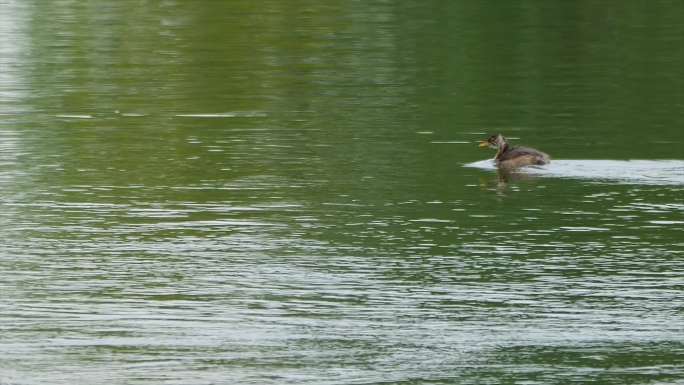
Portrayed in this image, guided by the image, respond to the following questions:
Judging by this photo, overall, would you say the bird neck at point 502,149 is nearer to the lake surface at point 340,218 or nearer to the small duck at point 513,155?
the small duck at point 513,155

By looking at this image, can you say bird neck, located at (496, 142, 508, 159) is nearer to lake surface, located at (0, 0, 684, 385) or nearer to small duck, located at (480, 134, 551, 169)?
small duck, located at (480, 134, 551, 169)

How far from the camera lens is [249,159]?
26.0 m

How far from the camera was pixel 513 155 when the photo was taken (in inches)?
987

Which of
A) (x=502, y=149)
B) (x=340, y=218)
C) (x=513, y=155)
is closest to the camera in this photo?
(x=340, y=218)

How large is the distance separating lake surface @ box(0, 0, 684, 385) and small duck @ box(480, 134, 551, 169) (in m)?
0.36

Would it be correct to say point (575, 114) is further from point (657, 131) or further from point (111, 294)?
point (111, 294)

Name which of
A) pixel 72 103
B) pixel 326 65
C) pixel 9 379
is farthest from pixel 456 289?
pixel 326 65

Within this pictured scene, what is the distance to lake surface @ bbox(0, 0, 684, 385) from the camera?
14.5 meters

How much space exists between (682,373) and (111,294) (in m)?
5.37

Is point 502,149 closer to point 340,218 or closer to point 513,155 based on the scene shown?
point 513,155

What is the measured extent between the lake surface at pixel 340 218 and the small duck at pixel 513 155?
1.19 feet

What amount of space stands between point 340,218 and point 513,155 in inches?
191

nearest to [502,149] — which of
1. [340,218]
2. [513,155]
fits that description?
[513,155]

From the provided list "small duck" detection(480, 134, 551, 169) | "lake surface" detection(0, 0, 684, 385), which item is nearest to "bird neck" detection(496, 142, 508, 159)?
"small duck" detection(480, 134, 551, 169)
